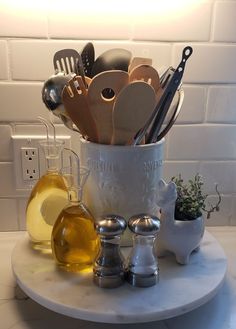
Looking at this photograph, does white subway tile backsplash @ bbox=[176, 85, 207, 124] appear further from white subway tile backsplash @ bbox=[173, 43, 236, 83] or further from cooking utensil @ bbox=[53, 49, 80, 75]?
cooking utensil @ bbox=[53, 49, 80, 75]

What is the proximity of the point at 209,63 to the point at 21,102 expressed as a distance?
40cm

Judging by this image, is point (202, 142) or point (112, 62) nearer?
point (112, 62)

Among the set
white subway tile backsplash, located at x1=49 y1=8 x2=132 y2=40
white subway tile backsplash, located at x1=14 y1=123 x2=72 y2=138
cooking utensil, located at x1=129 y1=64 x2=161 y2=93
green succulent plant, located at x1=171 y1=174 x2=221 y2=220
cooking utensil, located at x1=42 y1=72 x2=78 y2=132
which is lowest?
green succulent plant, located at x1=171 y1=174 x2=221 y2=220

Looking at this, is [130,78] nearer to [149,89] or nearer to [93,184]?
[149,89]

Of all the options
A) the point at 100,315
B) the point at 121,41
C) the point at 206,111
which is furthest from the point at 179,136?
the point at 100,315

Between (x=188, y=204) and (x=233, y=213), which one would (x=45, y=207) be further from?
(x=233, y=213)

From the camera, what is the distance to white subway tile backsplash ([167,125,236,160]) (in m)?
0.92

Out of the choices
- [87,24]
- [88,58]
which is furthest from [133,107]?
[87,24]

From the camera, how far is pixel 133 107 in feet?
2.05

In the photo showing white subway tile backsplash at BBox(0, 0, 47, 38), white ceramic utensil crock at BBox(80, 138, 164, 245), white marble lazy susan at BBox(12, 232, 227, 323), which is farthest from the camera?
white subway tile backsplash at BBox(0, 0, 47, 38)

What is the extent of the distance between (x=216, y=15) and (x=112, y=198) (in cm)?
44

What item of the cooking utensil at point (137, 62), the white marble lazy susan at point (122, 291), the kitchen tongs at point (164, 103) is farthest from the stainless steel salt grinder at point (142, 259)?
the cooking utensil at point (137, 62)

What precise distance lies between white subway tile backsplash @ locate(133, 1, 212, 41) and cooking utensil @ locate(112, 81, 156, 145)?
0.93 feet

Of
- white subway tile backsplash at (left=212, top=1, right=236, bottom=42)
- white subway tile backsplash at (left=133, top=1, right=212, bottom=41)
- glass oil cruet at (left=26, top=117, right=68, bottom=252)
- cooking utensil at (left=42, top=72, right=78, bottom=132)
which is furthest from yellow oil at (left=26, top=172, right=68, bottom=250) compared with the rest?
white subway tile backsplash at (left=212, top=1, right=236, bottom=42)
